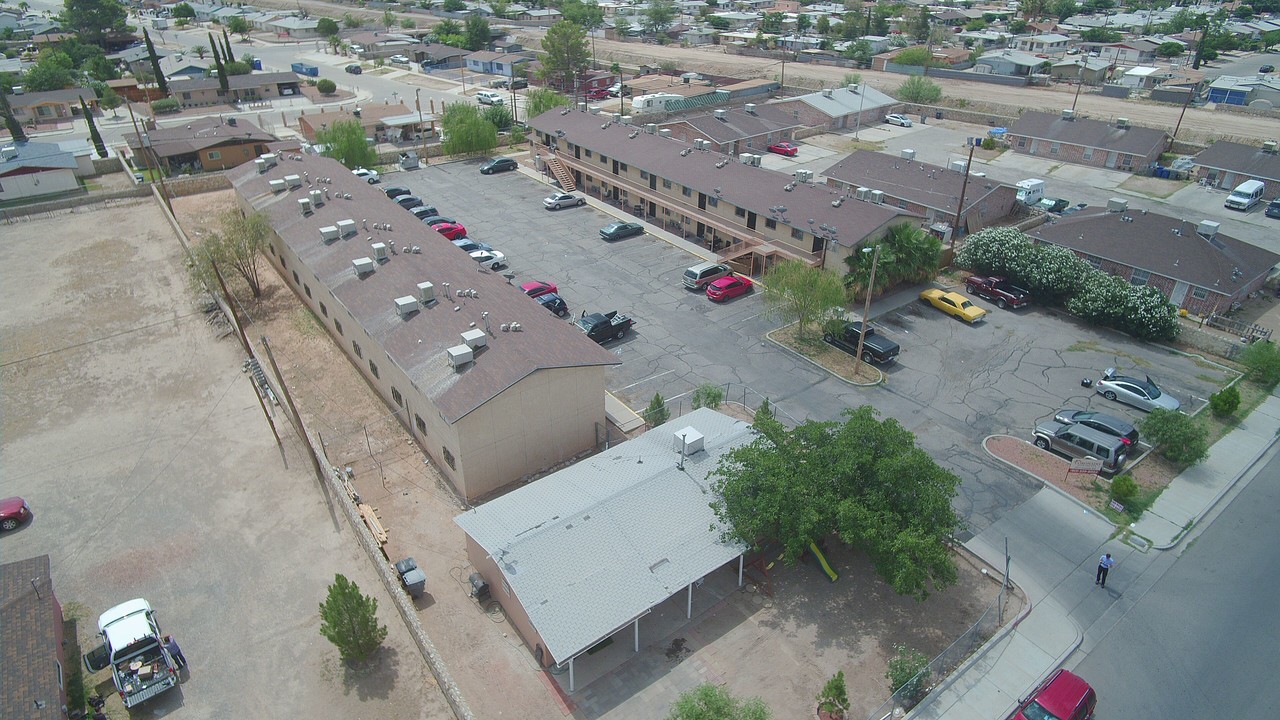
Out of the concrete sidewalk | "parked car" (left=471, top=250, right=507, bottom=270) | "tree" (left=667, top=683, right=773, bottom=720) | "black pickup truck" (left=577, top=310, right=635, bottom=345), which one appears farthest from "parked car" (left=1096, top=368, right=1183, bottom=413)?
"parked car" (left=471, top=250, right=507, bottom=270)

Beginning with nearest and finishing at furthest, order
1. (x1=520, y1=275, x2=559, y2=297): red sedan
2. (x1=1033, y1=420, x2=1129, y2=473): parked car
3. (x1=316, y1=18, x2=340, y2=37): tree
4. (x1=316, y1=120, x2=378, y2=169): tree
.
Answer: (x1=1033, y1=420, x2=1129, y2=473): parked car, (x1=520, y1=275, x2=559, y2=297): red sedan, (x1=316, y1=120, x2=378, y2=169): tree, (x1=316, y1=18, x2=340, y2=37): tree

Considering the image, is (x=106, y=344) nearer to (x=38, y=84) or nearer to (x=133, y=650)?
(x=133, y=650)

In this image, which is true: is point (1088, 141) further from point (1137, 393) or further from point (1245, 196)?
point (1137, 393)

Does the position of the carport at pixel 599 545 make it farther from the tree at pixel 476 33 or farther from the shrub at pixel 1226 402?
the tree at pixel 476 33

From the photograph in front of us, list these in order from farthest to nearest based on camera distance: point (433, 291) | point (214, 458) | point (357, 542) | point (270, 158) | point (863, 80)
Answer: point (863, 80)
point (270, 158)
point (433, 291)
point (214, 458)
point (357, 542)

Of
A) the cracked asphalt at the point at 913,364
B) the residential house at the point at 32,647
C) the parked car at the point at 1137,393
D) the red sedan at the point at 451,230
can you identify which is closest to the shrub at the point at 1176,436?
the parked car at the point at 1137,393

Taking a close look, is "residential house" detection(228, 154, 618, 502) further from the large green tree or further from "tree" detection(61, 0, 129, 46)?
"tree" detection(61, 0, 129, 46)

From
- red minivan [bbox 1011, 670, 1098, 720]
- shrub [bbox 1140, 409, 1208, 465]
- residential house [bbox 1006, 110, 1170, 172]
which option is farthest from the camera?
residential house [bbox 1006, 110, 1170, 172]

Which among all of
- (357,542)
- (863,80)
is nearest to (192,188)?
(357,542)
